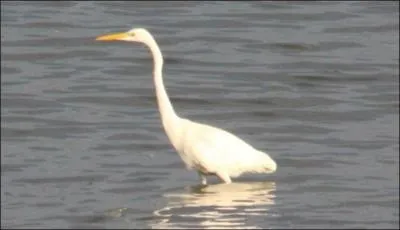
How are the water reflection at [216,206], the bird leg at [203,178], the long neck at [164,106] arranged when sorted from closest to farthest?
the water reflection at [216,206], the long neck at [164,106], the bird leg at [203,178]

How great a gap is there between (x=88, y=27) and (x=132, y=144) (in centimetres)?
642

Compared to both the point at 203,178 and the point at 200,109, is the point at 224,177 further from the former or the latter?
the point at 200,109

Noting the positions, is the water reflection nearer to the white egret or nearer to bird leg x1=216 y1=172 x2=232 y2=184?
bird leg x1=216 y1=172 x2=232 y2=184

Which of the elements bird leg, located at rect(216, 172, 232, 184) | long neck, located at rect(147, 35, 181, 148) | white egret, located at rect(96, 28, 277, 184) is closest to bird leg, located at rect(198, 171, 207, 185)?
white egret, located at rect(96, 28, 277, 184)

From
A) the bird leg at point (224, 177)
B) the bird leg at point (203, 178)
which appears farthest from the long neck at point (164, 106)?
the bird leg at point (224, 177)

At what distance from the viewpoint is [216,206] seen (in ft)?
42.0

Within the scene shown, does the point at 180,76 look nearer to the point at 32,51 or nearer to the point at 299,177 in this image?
the point at 32,51

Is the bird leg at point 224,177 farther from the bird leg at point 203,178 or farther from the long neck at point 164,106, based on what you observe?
the long neck at point 164,106

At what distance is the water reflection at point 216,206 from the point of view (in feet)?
39.9

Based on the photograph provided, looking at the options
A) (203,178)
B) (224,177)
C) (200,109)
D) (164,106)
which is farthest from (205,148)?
(200,109)

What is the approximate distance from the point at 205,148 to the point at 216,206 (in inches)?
33.1

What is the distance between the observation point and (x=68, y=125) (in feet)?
53.3

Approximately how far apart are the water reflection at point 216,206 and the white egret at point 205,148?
0.15 meters

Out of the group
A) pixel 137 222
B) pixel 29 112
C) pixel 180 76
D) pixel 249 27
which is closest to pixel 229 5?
pixel 249 27
